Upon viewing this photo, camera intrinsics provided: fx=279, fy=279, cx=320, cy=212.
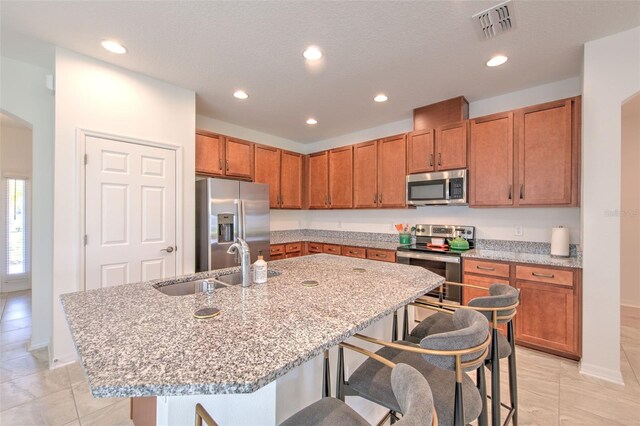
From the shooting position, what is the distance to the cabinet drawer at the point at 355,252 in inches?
154

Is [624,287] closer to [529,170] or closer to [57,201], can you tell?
[529,170]

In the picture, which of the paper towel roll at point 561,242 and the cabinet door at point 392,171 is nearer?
the paper towel roll at point 561,242

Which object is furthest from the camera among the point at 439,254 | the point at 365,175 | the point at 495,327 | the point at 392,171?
the point at 365,175

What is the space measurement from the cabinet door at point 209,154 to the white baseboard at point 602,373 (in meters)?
4.16

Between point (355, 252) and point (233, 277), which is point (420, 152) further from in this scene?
point (233, 277)

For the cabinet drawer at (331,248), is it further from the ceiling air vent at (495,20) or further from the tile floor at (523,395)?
the ceiling air vent at (495,20)

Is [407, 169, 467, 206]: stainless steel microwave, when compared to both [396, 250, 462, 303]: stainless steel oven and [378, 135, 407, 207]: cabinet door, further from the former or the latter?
[396, 250, 462, 303]: stainless steel oven

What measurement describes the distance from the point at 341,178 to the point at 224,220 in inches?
78.2

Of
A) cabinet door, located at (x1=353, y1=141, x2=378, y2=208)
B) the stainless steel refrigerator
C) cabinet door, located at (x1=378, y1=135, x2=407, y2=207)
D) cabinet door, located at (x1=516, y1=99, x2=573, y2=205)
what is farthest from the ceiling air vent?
the stainless steel refrigerator

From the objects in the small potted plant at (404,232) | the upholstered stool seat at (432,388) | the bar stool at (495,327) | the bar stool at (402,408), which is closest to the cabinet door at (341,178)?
the small potted plant at (404,232)

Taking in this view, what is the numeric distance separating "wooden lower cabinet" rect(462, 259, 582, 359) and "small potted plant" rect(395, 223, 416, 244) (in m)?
1.21

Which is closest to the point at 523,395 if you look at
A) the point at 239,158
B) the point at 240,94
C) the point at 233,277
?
the point at 233,277

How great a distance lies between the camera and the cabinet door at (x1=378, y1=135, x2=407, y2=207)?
12.3ft

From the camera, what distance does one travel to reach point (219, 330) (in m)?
0.99
